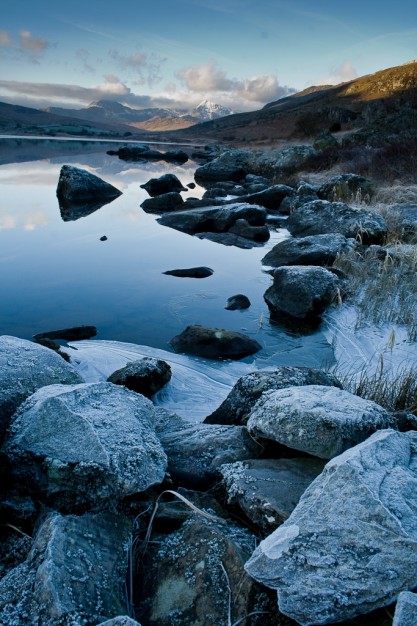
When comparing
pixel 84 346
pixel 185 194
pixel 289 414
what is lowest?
pixel 84 346

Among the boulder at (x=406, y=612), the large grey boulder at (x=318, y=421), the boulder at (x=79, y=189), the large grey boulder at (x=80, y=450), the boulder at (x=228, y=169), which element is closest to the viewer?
the boulder at (x=406, y=612)

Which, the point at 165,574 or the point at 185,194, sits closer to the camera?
the point at 165,574

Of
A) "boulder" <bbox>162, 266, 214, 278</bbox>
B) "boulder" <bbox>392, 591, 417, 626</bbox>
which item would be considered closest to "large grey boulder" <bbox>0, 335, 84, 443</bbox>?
"boulder" <bbox>392, 591, 417, 626</bbox>

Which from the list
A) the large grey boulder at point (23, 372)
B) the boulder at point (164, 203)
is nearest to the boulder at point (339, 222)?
the boulder at point (164, 203)

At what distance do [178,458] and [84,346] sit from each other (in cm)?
387

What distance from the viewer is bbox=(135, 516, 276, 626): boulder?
210 cm

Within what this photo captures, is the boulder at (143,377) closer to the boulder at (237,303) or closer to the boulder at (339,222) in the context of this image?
the boulder at (237,303)

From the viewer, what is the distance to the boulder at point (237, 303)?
335 inches

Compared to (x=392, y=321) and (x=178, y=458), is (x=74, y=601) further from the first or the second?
(x=392, y=321)

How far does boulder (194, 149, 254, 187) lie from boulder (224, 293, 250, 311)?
21295 mm

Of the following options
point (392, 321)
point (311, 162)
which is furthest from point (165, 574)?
point (311, 162)

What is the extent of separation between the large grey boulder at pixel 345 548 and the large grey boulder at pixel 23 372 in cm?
191

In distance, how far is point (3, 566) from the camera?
96.9 inches

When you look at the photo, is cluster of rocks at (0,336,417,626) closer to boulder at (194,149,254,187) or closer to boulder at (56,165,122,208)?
boulder at (56,165,122,208)
